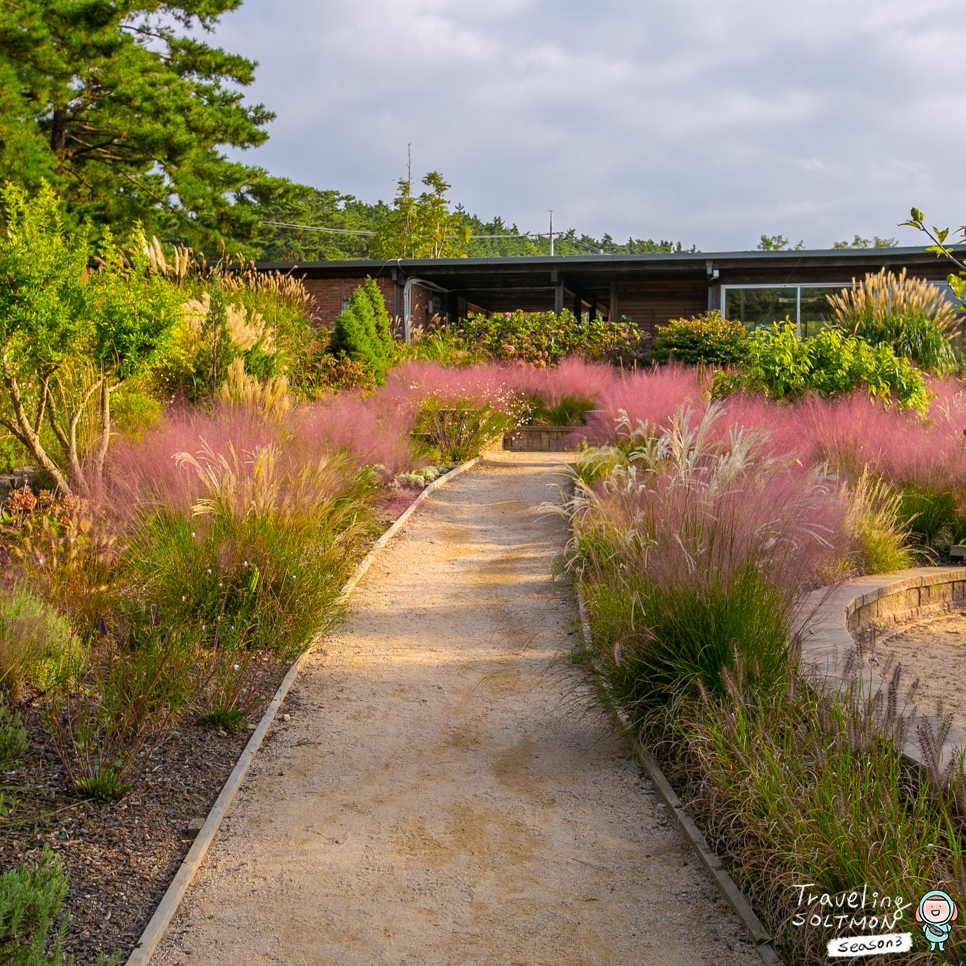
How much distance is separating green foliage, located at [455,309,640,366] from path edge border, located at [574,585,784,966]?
13484 mm

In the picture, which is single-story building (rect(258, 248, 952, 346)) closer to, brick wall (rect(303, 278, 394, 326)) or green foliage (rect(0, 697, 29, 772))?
brick wall (rect(303, 278, 394, 326))

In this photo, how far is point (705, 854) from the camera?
9.31ft

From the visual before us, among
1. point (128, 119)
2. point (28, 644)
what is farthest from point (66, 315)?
point (128, 119)

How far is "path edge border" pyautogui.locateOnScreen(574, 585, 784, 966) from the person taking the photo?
7.95 ft

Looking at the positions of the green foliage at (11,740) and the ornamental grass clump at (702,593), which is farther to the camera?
the ornamental grass clump at (702,593)

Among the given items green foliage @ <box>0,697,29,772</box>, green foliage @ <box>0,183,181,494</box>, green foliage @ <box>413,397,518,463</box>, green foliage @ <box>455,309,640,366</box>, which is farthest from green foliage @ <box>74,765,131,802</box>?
green foliage @ <box>455,309,640,366</box>

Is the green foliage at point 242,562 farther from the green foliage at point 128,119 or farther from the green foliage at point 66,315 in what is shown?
the green foliage at point 128,119

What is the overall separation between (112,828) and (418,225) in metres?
43.0

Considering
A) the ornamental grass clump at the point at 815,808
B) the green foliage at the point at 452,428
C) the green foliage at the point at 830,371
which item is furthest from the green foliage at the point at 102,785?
the green foliage at the point at 830,371

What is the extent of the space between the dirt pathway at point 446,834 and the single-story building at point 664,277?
1625 centimetres

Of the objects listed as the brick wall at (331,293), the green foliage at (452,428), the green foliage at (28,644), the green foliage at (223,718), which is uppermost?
the brick wall at (331,293)

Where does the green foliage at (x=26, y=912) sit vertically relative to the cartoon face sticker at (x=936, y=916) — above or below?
above

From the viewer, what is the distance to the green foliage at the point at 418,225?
43.4m

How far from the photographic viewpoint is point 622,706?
3.73 meters
